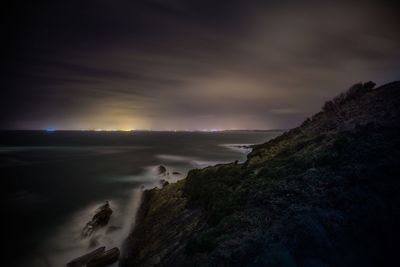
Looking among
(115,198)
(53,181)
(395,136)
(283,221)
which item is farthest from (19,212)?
(395,136)

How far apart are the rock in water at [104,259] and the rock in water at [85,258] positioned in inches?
21.8

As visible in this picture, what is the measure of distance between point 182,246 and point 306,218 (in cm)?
628

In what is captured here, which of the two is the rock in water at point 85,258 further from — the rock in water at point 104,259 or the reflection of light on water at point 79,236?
the reflection of light on water at point 79,236

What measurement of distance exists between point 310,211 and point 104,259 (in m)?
13.2

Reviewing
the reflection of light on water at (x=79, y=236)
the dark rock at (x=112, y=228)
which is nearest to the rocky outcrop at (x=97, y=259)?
the reflection of light on water at (x=79, y=236)

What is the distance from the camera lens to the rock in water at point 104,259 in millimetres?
15070

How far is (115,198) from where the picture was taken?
1215 inches

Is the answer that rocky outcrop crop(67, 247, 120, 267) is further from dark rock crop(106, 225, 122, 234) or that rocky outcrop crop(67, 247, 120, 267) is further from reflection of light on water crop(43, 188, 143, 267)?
dark rock crop(106, 225, 122, 234)

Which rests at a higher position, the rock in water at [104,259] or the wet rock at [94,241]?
the rock in water at [104,259]

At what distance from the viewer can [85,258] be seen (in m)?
16.0

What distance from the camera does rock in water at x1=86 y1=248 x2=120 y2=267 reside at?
15070 millimetres

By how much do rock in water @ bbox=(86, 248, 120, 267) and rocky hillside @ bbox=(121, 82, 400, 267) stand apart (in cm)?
74

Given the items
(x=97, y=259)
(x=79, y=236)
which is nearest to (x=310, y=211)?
(x=97, y=259)

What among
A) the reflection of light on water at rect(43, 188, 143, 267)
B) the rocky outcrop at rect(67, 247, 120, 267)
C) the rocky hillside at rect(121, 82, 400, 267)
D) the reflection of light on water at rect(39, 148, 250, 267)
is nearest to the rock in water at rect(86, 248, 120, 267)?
the rocky outcrop at rect(67, 247, 120, 267)
